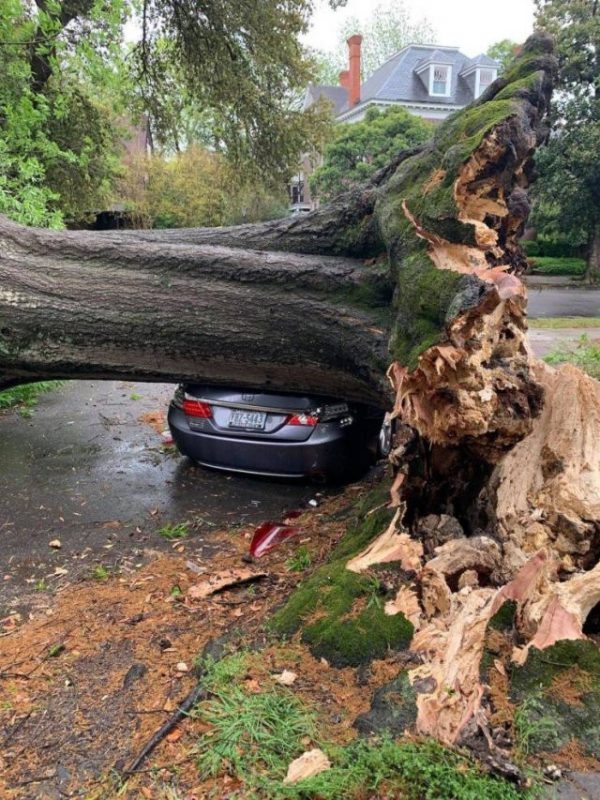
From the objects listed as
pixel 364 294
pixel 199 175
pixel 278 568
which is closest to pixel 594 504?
pixel 278 568

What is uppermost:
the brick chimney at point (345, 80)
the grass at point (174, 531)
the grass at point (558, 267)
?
the brick chimney at point (345, 80)

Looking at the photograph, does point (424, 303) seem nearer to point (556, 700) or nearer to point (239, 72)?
point (556, 700)

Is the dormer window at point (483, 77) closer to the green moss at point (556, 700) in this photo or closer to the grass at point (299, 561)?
the grass at point (299, 561)

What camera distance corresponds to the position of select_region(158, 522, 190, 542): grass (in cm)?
415

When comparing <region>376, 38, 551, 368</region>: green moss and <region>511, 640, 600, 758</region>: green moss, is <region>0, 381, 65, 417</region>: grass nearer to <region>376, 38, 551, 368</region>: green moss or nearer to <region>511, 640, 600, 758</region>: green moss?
<region>376, 38, 551, 368</region>: green moss

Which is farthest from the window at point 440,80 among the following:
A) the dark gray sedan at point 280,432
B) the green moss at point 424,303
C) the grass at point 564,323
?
the green moss at point 424,303

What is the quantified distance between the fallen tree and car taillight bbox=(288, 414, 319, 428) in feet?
0.67

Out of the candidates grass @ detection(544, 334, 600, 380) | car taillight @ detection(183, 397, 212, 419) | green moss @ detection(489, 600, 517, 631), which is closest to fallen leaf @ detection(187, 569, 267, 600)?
green moss @ detection(489, 600, 517, 631)

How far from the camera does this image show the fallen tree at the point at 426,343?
2.51 meters

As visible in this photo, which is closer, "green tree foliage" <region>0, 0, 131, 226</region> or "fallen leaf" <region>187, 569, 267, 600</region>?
"fallen leaf" <region>187, 569, 267, 600</region>

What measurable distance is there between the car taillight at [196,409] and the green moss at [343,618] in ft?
6.59

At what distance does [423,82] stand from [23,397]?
122ft

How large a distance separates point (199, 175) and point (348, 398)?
24.5 metres

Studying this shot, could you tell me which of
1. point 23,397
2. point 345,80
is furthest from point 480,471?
point 345,80
